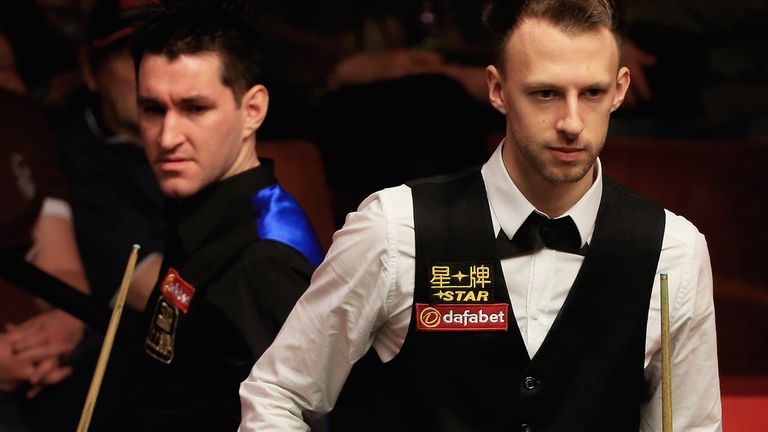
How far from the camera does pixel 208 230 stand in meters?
2.55

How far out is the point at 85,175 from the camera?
3.71 meters

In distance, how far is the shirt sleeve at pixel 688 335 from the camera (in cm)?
202

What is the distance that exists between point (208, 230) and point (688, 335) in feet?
3.22

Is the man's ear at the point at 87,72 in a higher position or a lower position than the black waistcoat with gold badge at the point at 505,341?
higher

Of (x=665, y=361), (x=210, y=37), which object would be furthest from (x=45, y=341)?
(x=665, y=361)

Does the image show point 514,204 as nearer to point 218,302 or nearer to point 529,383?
point 529,383

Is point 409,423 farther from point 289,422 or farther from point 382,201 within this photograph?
point 382,201

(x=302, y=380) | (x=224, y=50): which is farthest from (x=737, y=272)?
(x=302, y=380)

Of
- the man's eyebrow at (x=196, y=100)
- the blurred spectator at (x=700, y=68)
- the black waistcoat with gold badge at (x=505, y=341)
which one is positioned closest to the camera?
the black waistcoat with gold badge at (x=505, y=341)

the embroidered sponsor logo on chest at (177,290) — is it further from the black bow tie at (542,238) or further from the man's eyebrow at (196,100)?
the black bow tie at (542,238)

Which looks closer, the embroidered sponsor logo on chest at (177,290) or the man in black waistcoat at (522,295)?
the man in black waistcoat at (522,295)

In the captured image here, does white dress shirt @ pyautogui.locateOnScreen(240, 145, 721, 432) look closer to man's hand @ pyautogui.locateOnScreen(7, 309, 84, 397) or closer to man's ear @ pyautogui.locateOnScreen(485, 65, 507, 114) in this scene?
man's ear @ pyautogui.locateOnScreen(485, 65, 507, 114)

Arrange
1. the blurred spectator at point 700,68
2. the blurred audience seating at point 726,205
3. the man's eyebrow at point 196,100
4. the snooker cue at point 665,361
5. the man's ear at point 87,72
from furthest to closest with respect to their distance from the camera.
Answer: the man's ear at point 87,72 < the blurred spectator at point 700,68 < the blurred audience seating at point 726,205 < the man's eyebrow at point 196,100 < the snooker cue at point 665,361

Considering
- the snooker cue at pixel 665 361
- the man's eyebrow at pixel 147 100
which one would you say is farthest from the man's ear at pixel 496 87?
the man's eyebrow at pixel 147 100
